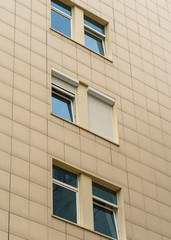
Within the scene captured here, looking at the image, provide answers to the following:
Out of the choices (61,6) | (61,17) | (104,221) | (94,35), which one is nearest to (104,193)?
(104,221)

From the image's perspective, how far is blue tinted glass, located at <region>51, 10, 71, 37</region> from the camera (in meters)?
20.4

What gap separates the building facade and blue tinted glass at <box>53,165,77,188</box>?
0.03 m

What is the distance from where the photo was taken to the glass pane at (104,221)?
1700 centimetres

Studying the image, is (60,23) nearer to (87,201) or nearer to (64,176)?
(64,176)

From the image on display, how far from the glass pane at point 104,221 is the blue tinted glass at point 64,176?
934 mm

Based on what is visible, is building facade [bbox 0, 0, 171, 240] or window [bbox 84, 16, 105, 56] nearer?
building facade [bbox 0, 0, 171, 240]

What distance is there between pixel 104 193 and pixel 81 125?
2147mm

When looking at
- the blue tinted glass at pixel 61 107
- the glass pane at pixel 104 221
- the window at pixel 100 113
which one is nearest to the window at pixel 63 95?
the blue tinted glass at pixel 61 107

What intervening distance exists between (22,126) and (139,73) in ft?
21.6

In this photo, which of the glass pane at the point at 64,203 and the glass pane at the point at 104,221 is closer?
the glass pane at the point at 64,203

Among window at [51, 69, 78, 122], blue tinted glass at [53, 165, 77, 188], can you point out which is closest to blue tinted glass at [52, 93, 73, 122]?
window at [51, 69, 78, 122]

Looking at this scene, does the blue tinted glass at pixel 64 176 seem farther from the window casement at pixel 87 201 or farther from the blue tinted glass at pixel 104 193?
the blue tinted glass at pixel 104 193

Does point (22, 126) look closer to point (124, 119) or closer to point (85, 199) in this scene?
point (85, 199)

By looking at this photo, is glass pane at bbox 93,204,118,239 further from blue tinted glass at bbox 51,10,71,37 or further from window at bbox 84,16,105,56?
blue tinted glass at bbox 51,10,71,37
